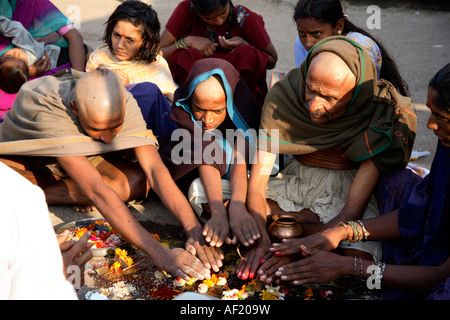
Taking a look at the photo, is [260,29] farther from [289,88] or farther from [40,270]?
[40,270]

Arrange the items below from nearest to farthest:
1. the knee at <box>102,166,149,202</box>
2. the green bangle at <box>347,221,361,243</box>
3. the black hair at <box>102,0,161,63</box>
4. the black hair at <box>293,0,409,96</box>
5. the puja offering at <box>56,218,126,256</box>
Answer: the green bangle at <box>347,221,361,243</box>
the puja offering at <box>56,218,126,256</box>
the knee at <box>102,166,149,202</box>
the black hair at <box>293,0,409,96</box>
the black hair at <box>102,0,161,63</box>

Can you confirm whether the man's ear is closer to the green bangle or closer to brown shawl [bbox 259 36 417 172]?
brown shawl [bbox 259 36 417 172]

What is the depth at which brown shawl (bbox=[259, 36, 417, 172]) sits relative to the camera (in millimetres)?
3840

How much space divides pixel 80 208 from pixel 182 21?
2532 millimetres

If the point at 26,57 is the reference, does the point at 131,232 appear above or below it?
below

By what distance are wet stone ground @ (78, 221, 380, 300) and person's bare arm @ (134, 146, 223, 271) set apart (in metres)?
0.16

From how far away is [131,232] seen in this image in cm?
366

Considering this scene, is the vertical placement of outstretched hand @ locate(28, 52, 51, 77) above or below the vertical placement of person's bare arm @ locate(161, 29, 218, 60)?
below

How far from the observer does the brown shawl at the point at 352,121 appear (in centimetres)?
384

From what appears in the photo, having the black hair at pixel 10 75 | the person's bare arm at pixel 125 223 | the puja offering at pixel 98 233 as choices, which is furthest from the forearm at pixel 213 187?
the black hair at pixel 10 75

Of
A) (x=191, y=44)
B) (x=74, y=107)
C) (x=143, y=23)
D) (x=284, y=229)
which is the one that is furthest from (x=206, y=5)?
(x=284, y=229)

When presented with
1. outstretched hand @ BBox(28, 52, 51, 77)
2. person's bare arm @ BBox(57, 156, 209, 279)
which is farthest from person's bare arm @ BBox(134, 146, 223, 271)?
outstretched hand @ BBox(28, 52, 51, 77)
